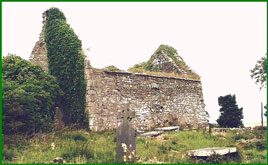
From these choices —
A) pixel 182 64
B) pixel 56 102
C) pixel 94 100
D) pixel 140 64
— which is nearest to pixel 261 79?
pixel 182 64

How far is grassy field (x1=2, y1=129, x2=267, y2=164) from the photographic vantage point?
374 inches

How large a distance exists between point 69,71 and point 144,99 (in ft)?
15.6

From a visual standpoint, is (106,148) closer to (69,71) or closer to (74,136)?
(74,136)

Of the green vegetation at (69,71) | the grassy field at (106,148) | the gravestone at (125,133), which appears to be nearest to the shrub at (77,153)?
the grassy field at (106,148)

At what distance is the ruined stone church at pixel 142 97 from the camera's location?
15250 millimetres

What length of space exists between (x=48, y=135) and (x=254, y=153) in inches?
342

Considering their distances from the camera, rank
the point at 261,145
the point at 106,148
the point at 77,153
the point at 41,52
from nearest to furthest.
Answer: the point at 77,153 < the point at 106,148 < the point at 261,145 < the point at 41,52

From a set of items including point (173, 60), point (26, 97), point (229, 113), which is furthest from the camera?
point (229, 113)

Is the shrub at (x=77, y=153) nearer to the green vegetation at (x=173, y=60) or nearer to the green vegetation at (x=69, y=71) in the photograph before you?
the green vegetation at (x=69, y=71)

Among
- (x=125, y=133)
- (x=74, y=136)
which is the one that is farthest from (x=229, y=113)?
(x=125, y=133)

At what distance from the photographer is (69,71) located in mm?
15422

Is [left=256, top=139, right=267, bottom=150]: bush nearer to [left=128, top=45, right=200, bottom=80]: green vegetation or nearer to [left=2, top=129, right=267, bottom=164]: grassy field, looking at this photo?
[left=2, top=129, right=267, bottom=164]: grassy field

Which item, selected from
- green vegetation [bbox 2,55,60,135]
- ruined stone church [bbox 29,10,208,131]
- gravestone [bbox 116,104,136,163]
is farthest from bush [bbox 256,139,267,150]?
green vegetation [bbox 2,55,60,135]

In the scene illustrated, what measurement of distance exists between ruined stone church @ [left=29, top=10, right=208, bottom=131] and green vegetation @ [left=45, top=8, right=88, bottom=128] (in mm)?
407
